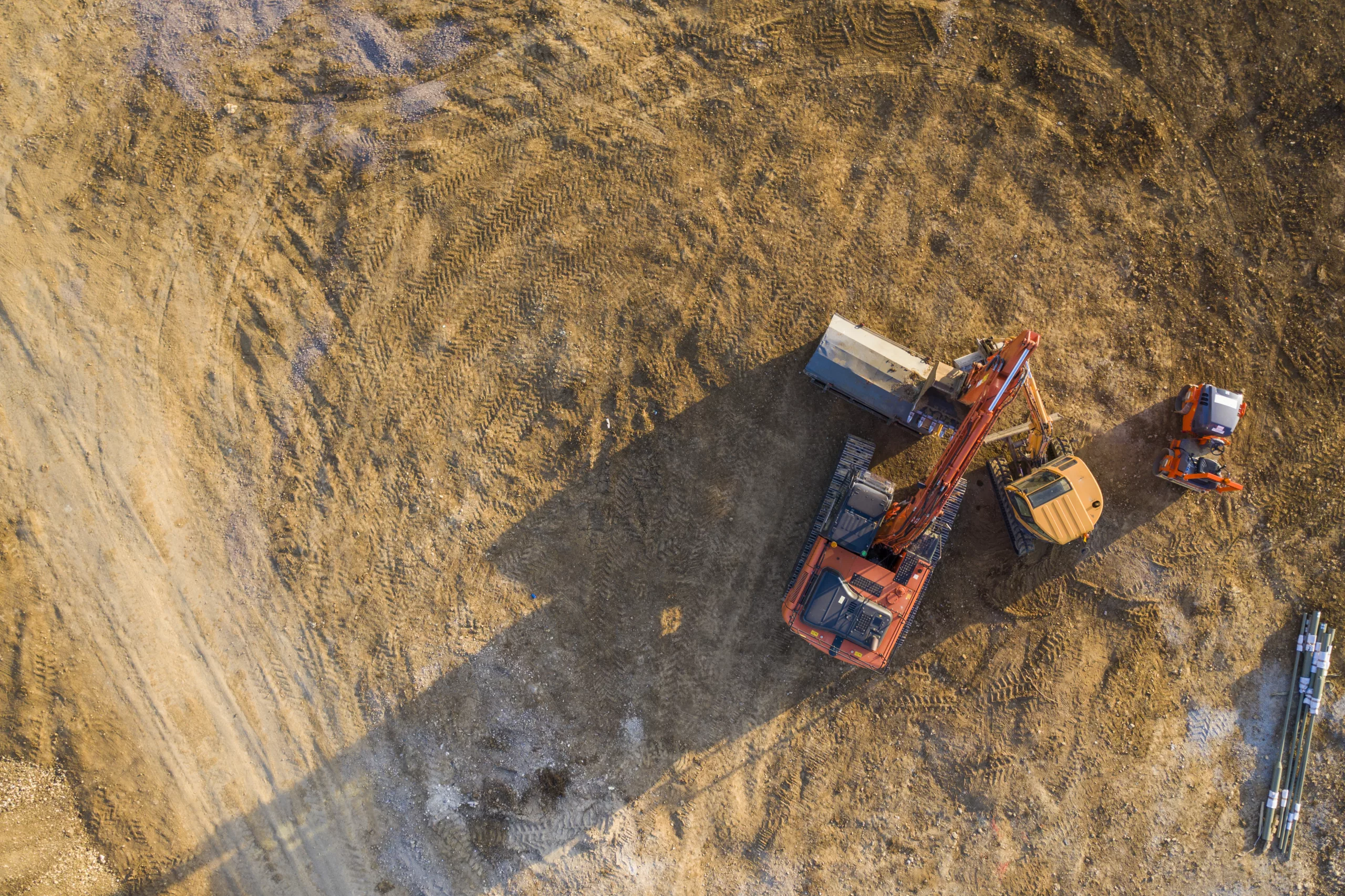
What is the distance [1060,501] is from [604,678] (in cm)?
962

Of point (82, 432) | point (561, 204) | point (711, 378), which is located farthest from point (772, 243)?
point (82, 432)

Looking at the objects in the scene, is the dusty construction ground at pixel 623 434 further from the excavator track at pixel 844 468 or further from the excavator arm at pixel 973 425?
the excavator arm at pixel 973 425

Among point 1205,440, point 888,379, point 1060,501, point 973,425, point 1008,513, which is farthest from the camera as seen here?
point 1008,513

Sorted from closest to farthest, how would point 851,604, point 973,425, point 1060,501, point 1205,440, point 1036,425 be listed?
point 973,425 → point 851,604 → point 1060,501 → point 1205,440 → point 1036,425

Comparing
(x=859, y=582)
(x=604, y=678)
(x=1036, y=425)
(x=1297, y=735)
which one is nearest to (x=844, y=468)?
(x=859, y=582)

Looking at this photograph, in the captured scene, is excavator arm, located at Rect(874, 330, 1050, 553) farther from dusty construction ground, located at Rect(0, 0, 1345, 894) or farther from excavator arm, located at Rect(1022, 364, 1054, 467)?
dusty construction ground, located at Rect(0, 0, 1345, 894)

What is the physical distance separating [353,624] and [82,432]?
7009mm

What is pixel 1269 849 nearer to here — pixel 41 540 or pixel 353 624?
pixel 353 624

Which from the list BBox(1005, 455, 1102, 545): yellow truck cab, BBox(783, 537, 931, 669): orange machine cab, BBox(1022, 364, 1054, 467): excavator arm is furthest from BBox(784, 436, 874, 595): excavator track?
BBox(1022, 364, 1054, 467): excavator arm

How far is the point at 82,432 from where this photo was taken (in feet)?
50.3

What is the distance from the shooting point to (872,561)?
45.6ft

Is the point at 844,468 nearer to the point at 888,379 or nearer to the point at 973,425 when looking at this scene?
the point at 888,379

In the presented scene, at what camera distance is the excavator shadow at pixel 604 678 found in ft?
49.5

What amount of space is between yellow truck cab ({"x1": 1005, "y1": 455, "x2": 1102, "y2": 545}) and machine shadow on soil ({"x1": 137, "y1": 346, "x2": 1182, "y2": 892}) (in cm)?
127
